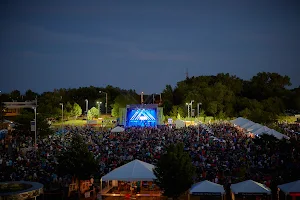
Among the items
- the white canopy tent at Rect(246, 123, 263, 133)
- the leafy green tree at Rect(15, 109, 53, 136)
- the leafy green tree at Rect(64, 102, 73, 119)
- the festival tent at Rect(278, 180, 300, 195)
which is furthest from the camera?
the leafy green tree at Rect(64, 102, 73, 119)

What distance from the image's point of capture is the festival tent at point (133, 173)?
1769 centimetres

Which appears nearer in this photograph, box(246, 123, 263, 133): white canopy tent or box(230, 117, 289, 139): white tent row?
box(230, 117, 289, 139): white tent row

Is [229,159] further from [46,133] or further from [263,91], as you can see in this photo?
[263,91]

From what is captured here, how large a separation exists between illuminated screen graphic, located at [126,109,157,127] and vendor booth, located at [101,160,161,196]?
38579mm

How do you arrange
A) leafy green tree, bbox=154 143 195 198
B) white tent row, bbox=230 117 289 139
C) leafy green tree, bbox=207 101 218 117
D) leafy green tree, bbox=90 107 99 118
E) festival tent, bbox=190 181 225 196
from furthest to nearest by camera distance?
leafy green tree, bbox=90 107 99 118, leafy green tree, bbox=207 101 218 117, white tent row, bbox=230 117 289 139, festival tent, bbox=190 181 225 196, leafy green tree, bbox=154 143 195 198

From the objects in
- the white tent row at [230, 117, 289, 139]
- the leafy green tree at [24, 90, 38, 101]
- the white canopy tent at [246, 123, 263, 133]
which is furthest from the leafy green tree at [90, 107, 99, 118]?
the white canopy tent at [246, 123, 263, 133]

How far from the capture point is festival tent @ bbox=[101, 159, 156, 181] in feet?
58.0

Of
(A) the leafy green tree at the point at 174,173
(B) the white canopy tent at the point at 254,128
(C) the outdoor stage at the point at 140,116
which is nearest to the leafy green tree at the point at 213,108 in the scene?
(C) the outdoor stage at the point at 140,116

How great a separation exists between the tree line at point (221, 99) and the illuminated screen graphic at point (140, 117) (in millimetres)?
10951

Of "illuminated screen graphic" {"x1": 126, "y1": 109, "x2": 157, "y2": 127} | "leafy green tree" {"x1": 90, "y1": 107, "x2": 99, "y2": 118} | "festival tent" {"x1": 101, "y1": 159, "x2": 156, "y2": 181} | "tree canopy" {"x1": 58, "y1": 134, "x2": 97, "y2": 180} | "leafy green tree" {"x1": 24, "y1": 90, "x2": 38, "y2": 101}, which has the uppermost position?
"leafy green tree" {"x1": 24, "y1": 90, "x2": 38, "y2": 101}

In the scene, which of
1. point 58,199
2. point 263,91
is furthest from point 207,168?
point 263,91

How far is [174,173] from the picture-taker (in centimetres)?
1523

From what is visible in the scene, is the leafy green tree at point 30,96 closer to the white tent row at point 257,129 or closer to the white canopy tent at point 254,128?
the white tent row at point 257,129

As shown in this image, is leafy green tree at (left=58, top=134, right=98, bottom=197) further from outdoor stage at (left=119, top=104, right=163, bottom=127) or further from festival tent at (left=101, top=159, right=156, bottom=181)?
outdoor stage at (left=119, top=104, right=163, bottom=127)
